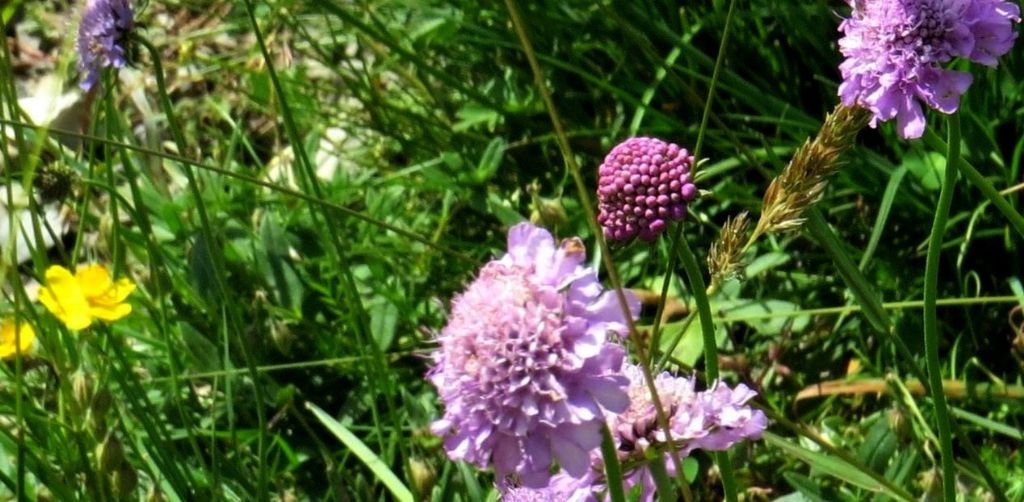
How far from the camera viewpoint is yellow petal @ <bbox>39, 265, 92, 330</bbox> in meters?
1.31

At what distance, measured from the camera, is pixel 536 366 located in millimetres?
669

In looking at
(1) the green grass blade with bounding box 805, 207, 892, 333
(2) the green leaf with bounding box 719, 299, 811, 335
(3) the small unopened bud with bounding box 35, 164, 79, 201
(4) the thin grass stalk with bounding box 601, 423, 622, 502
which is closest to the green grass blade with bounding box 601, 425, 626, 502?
(4) the thin grass stalk with bounding box 601, 423, 622, 502

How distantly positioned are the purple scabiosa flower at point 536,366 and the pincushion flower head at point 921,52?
31 cm

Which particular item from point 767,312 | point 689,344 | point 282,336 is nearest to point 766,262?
point 767,312

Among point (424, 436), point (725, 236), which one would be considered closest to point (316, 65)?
point (424, 436)

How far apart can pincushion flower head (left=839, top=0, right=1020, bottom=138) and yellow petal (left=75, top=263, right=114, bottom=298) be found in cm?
80

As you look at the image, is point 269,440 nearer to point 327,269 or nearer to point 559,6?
point 327,269

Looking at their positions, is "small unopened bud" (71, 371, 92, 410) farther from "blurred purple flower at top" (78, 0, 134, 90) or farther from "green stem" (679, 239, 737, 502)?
"green stem" (679, 239, 737, 502)

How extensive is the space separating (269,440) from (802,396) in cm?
66

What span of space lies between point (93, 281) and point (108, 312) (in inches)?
2.0

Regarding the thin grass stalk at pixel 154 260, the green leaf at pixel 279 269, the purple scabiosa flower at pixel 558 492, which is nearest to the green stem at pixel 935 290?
the purple scabiosa flower at pixel 558 492

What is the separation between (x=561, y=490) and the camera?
84 cm

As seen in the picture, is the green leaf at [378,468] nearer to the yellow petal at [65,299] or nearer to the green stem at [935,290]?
the yellow petal at [65,299]

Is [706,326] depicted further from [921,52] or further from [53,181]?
[53,181]
